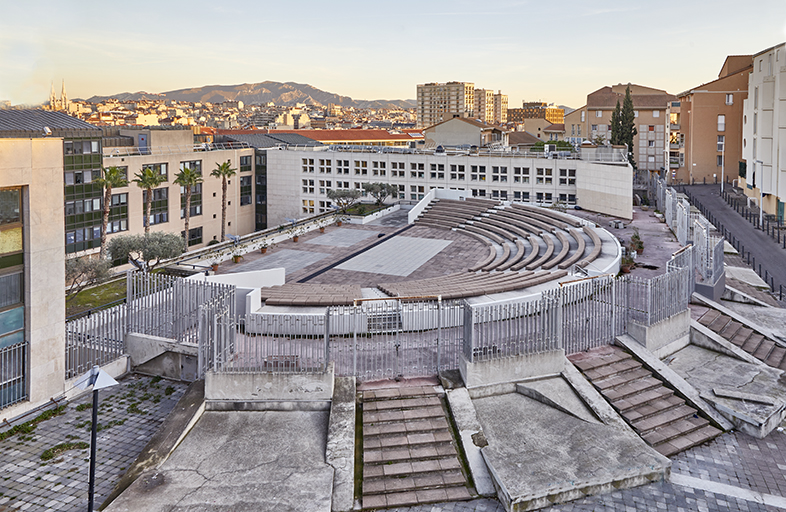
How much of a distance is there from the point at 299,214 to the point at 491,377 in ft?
167

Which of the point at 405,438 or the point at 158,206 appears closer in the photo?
the point at 405,438

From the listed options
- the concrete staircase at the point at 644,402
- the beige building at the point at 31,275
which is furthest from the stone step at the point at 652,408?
the beige building at the point at 31,275

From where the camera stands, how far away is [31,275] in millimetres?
15719

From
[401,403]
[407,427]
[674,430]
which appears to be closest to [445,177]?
[674,430]

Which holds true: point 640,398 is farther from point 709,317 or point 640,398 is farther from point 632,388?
point 709,317

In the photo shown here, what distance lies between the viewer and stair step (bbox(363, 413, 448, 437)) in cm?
1422

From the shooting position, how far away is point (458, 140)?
91.2 m

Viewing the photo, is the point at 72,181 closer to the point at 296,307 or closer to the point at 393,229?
the point at 393,229

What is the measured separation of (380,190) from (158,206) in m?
19.3

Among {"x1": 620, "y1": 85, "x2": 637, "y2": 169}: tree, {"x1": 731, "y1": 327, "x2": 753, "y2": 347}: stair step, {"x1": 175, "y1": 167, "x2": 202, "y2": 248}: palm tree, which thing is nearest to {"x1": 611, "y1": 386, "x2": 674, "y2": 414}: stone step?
{"x1": 731, "y1": 327, "x2": 753, "y2": 347}: stair step

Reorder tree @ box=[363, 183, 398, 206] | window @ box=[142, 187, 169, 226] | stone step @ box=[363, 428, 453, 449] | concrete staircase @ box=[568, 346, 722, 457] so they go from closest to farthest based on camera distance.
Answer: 1. stone step @ box=[363, 428, 453, 449]
2. concrete staircase @ box=[568, 346, 722, 457]
3. window @ box=[142, 187, 169, 226]
4. tree @ box=[363, 183, 398, 206]

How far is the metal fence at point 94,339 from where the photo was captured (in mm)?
17516

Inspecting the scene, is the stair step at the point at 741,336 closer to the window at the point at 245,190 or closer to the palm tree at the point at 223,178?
the palm tree at the point at 223,178

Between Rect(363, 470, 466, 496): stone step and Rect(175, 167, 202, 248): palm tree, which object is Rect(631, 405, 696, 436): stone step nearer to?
Rect(363, 470, 466, 496): stone step
